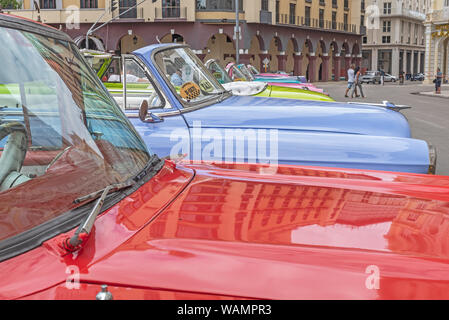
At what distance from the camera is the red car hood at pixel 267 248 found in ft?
4.35

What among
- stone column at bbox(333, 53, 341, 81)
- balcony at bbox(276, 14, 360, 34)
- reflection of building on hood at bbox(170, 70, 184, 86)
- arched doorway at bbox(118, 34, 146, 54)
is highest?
balcony at bbox(276, 14, 360, 34)

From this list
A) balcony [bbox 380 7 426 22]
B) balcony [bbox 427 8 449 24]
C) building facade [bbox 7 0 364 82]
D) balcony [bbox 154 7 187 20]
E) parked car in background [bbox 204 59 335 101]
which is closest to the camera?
parked car in background [bbox 204 59 335 101]

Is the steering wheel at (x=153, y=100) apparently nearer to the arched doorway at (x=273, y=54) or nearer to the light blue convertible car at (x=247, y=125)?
the light blue convertible car at (x=247, y=125)

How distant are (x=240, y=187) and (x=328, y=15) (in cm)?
5425

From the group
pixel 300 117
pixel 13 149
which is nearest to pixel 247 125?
pixel 300 117

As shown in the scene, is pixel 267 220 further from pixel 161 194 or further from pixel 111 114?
pixel 111 114

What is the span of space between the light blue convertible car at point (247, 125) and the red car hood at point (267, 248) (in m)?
2.16

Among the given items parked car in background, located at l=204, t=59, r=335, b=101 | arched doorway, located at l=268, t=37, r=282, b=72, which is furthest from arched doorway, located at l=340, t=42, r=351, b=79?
parked car in background, located at l=204, t=59, r=335, b=101

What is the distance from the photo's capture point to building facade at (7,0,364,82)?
37.2 metres

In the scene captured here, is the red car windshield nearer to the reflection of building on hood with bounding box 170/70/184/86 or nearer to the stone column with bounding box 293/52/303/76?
the reflection of building on hood with bounding box 170/70/184/86

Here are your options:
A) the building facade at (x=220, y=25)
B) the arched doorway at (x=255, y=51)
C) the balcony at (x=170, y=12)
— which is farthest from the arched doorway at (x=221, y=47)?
the balcony at (x=170, y=12)

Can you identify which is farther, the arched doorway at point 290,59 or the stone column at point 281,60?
the arched doorway at point 290,59

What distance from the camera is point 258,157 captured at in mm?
4320
